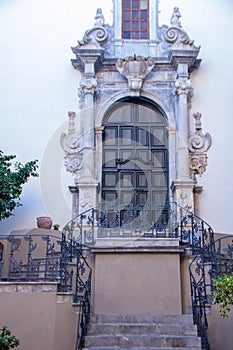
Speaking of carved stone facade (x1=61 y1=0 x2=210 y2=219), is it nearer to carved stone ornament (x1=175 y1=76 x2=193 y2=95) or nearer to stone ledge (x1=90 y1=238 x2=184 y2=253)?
carved stone ornament (x1=175 y1=76 x2=193 y2=95)

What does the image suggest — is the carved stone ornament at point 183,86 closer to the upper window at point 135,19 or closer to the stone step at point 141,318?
the upper window at point 135,19

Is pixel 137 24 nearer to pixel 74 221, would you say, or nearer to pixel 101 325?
pixel 74 221

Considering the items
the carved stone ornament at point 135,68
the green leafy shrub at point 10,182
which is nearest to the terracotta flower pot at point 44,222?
the green leafy shrub at point 10,182

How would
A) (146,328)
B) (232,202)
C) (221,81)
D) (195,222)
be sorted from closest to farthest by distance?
(146,328) → (195,222) → (232,202) → (221,81)

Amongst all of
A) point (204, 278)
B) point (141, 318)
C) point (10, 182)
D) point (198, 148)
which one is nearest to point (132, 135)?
point (198, 148)

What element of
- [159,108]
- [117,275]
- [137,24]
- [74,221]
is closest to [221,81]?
[159,108]

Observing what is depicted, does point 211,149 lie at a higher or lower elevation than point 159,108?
lower

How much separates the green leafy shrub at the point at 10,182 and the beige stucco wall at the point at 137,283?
2450mm

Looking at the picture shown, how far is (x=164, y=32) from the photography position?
12.9 metres

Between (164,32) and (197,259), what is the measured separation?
19.4 ft

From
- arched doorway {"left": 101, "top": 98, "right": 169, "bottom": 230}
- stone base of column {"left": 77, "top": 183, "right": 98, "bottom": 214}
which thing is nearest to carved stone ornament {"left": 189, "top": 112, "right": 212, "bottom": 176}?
arched doorway {"left": 101, "top": 98, "right": 169, "bottom": 230}

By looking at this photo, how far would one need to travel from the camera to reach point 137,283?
9055 mm

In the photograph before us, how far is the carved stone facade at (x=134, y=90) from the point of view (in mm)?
12008

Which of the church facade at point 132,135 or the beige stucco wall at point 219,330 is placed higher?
the church facade at point 132,135
